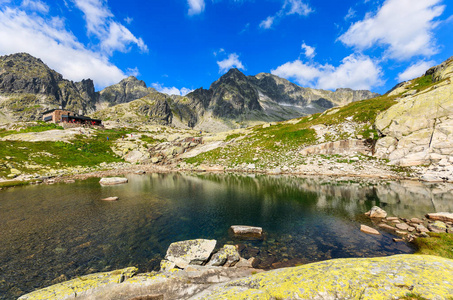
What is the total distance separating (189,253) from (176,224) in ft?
28.8

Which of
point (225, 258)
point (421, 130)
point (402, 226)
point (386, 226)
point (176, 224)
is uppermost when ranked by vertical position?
point (421, 130)

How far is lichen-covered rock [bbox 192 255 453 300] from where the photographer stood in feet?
15.6

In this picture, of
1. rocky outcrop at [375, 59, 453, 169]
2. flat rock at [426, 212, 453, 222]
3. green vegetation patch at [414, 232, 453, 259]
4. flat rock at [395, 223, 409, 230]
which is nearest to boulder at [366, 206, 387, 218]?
flat rock at [395, 223, 409, 230]

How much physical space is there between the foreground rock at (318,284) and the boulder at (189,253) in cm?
311

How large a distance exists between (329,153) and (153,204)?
182ft

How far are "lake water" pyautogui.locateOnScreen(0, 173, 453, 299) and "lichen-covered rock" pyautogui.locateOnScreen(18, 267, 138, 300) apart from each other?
165 inches

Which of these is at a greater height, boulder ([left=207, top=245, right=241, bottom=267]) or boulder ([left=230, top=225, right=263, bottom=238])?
boulder ([left=207, top=245, right=241, bottom=267])

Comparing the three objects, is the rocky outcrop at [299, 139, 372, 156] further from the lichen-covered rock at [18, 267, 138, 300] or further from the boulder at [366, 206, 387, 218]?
the lichen-covered rock at [18, 267, 138, 300]

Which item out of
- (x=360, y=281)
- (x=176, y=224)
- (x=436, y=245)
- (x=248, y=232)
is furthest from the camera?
(x=176, y=224)

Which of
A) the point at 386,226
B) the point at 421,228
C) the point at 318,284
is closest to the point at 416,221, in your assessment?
the point at 421,228

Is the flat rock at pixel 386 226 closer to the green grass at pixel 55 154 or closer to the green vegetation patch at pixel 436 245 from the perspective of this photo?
the green vegetation patch at pixel 436 245

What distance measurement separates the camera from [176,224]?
69.3ft

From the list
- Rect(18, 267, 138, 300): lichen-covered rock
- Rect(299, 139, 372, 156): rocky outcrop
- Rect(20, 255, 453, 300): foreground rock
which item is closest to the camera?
Rect(20, 255, 453, 300): foreground rock

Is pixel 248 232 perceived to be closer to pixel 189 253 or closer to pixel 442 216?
pixel 189 253
